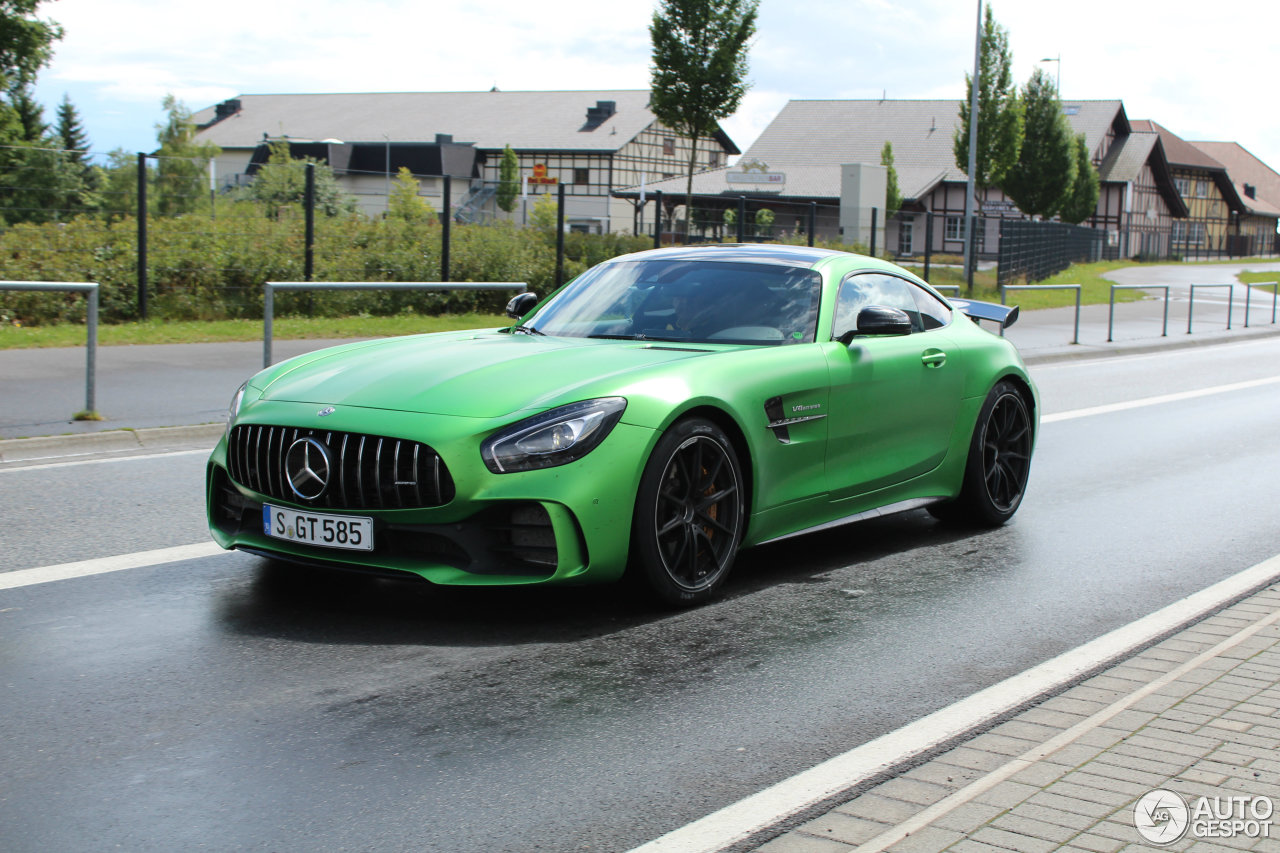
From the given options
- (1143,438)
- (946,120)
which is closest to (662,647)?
(1143,438)

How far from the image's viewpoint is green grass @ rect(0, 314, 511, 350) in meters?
15.4

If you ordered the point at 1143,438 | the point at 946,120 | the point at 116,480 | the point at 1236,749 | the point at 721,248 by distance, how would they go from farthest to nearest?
the point at 946,120 → the point at 1143,438 → the point at 116,480 → the point at 721,248 → the point at 1236,749

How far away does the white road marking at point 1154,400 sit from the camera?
42.7 ft

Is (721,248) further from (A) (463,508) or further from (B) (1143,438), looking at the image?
(B) (1143,438)

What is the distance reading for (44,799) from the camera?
348cm

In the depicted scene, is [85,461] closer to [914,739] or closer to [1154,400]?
[914,739]

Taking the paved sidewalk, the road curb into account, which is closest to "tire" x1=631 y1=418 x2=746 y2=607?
the paved sidewalk

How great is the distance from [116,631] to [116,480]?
3450 millimetres

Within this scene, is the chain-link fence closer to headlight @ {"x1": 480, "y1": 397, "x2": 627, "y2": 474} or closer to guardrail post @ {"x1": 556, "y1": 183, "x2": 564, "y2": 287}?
guardrail post @ {"x1": 556, "y1": 183, "x2": 564, "y2": 287}

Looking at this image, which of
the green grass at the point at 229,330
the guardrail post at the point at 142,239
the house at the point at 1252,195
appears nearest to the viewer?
the green grass at the point at 229,330

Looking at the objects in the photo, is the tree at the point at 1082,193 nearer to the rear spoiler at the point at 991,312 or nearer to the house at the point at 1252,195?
the house at the point at 1252,195

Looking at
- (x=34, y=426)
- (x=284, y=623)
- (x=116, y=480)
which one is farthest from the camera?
(x=34, y=426)

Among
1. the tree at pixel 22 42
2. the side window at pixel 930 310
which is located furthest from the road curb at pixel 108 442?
the tree at pixel 22 42

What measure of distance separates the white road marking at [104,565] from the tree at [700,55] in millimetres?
33286
